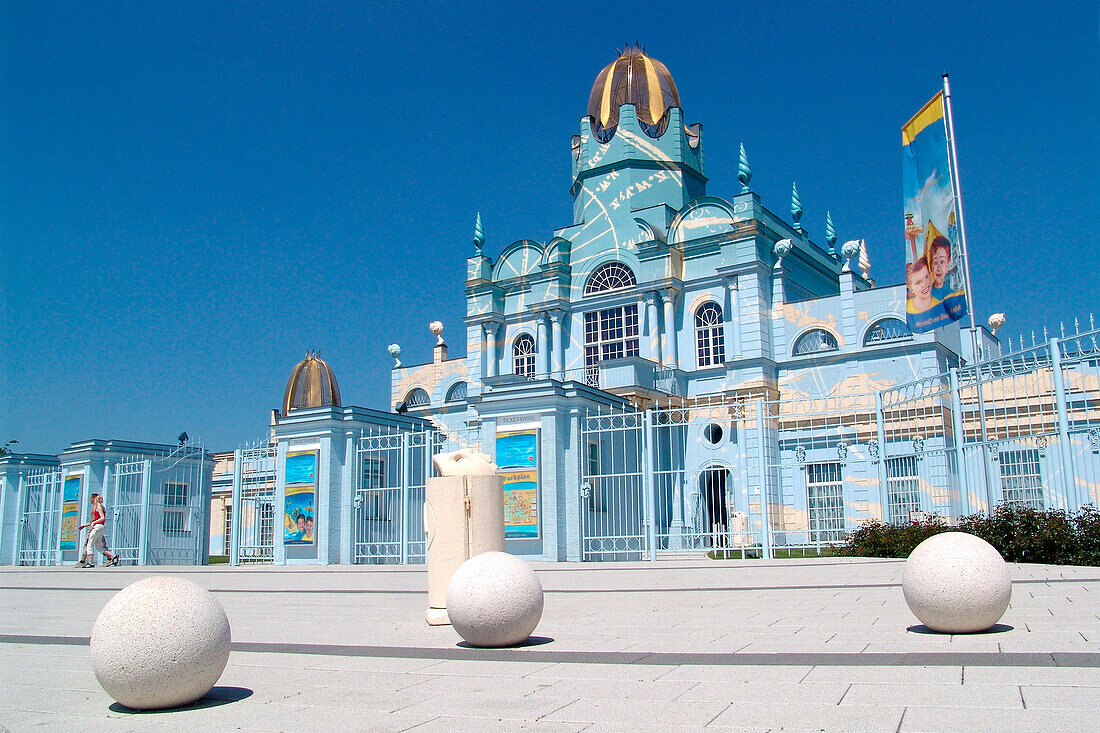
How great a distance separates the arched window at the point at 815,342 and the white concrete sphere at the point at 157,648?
28.2 m

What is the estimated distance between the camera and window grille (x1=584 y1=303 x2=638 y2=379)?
35031mm

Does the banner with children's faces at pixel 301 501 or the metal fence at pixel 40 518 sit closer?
the banner with children's faces at pixel 301 501

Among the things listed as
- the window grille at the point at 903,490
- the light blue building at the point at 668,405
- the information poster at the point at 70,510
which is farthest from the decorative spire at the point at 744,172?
the information poster at the point at 70,510

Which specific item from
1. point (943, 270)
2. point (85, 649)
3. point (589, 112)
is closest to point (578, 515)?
point (943, 270)

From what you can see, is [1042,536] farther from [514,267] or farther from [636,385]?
[514,267]

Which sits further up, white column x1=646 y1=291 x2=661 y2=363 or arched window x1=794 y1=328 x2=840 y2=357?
white column x1=646 y1=291 x2=661 y2=363

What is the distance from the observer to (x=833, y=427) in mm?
28000

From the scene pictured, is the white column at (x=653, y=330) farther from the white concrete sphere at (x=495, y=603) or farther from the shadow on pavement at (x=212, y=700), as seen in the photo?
the shadow on pavement at (x=212, y=700)

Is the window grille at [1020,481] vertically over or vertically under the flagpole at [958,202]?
under

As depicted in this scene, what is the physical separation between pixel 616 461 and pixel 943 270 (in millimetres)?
9562

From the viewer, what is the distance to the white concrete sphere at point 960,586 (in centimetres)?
699

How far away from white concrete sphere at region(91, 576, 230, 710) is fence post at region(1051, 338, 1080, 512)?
13097 mm

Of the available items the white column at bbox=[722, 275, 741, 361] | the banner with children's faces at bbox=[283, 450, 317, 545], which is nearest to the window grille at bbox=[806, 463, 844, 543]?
the white column at bbox=[722, 275, 741, 361]

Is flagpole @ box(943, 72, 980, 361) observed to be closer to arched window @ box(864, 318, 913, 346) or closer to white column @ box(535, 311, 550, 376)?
arched window @ box(864, 318, 913, 346)
